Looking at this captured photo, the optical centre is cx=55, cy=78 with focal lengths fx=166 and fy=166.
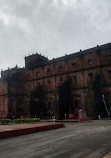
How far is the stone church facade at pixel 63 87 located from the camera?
28.7 m

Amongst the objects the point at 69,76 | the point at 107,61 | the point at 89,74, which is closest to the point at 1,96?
the point at 69,76

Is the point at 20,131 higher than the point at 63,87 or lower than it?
lower

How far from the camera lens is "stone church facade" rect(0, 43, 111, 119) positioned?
28734 mm

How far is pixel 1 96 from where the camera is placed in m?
39.1

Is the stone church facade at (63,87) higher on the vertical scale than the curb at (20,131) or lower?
higher

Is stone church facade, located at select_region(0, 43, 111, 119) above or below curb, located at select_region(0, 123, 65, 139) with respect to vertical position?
above

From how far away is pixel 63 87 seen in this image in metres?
32.0

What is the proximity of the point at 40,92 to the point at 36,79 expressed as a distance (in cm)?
439

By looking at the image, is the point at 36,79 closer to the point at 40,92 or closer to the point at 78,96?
the point at 40,92

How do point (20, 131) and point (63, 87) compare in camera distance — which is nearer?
point (20, 131)

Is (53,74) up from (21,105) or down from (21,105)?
up

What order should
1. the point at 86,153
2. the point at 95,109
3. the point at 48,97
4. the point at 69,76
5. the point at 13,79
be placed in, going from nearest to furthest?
the point at 86,153
the point at 95,109
the point at 69,76
the point at 48,97
the point at 13,79

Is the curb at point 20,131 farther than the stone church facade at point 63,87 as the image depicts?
No

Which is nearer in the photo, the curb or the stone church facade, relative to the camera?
the curb
